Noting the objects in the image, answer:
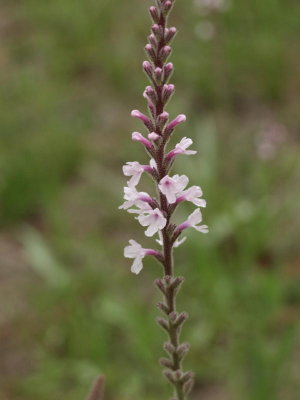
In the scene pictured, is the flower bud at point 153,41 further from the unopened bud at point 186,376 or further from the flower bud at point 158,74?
the unopened bud at point 186,376

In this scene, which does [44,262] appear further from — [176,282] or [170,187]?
[170,187]

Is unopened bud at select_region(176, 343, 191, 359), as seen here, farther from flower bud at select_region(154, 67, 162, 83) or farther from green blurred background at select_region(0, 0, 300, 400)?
green blurred background at select_region(0, 0, 300, 400)

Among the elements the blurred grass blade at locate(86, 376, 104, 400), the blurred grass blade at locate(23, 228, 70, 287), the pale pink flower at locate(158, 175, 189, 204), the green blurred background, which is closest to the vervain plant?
the pale pink flower at locate(158, 175, 189, 204)

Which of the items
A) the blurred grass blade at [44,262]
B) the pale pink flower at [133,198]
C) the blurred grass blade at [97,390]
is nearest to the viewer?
the pale pink flower at [133,198]

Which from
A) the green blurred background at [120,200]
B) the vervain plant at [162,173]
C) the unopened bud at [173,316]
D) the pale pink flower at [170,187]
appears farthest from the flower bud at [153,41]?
the green blurred background at [120,200]

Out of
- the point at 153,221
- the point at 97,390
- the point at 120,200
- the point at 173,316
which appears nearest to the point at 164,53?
the point at 153,221

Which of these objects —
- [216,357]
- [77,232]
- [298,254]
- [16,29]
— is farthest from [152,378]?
[16,29]

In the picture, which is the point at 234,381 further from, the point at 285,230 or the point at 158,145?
the point at 158,145
